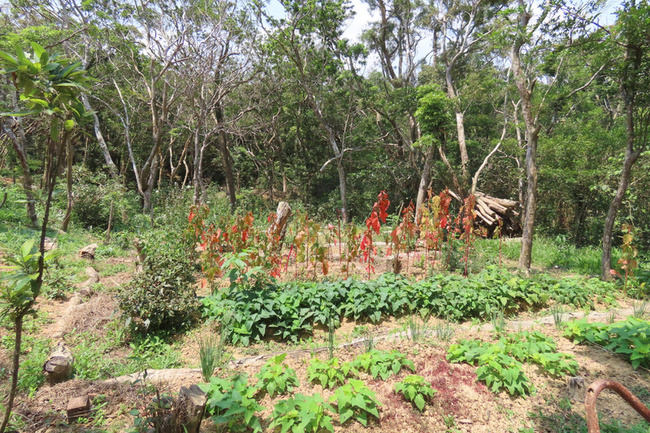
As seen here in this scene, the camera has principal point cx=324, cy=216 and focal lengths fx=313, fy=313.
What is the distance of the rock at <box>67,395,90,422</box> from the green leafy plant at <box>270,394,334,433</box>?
4.25 ft

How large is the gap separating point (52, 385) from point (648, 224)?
11.6 metres

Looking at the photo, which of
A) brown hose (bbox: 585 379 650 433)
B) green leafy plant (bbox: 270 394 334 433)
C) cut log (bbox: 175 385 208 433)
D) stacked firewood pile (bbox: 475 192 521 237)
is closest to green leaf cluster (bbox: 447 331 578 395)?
green leafy plant (bbox: 270 394 334 433)

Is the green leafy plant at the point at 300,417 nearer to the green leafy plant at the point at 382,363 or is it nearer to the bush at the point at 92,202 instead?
the green leafy plant at the point at 382,363

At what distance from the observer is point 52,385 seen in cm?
250

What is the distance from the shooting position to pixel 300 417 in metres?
2.01

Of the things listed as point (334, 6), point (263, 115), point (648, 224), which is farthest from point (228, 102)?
point (648, 224)

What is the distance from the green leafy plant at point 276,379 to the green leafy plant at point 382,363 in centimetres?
57

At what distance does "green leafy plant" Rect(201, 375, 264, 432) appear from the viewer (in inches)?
77.8

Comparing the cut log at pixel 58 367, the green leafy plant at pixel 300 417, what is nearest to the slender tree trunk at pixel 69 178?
the cut log at pixel 58 367

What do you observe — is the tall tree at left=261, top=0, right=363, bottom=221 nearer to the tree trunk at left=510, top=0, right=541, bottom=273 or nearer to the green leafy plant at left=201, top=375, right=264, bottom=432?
the tree trunk at left=510, top=0, right=541, bottom=273

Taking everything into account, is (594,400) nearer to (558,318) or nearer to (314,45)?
(558,318)

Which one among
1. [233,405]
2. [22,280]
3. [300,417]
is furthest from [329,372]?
[22,280]

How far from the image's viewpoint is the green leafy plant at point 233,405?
1.98m

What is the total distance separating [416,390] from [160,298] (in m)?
2.76
